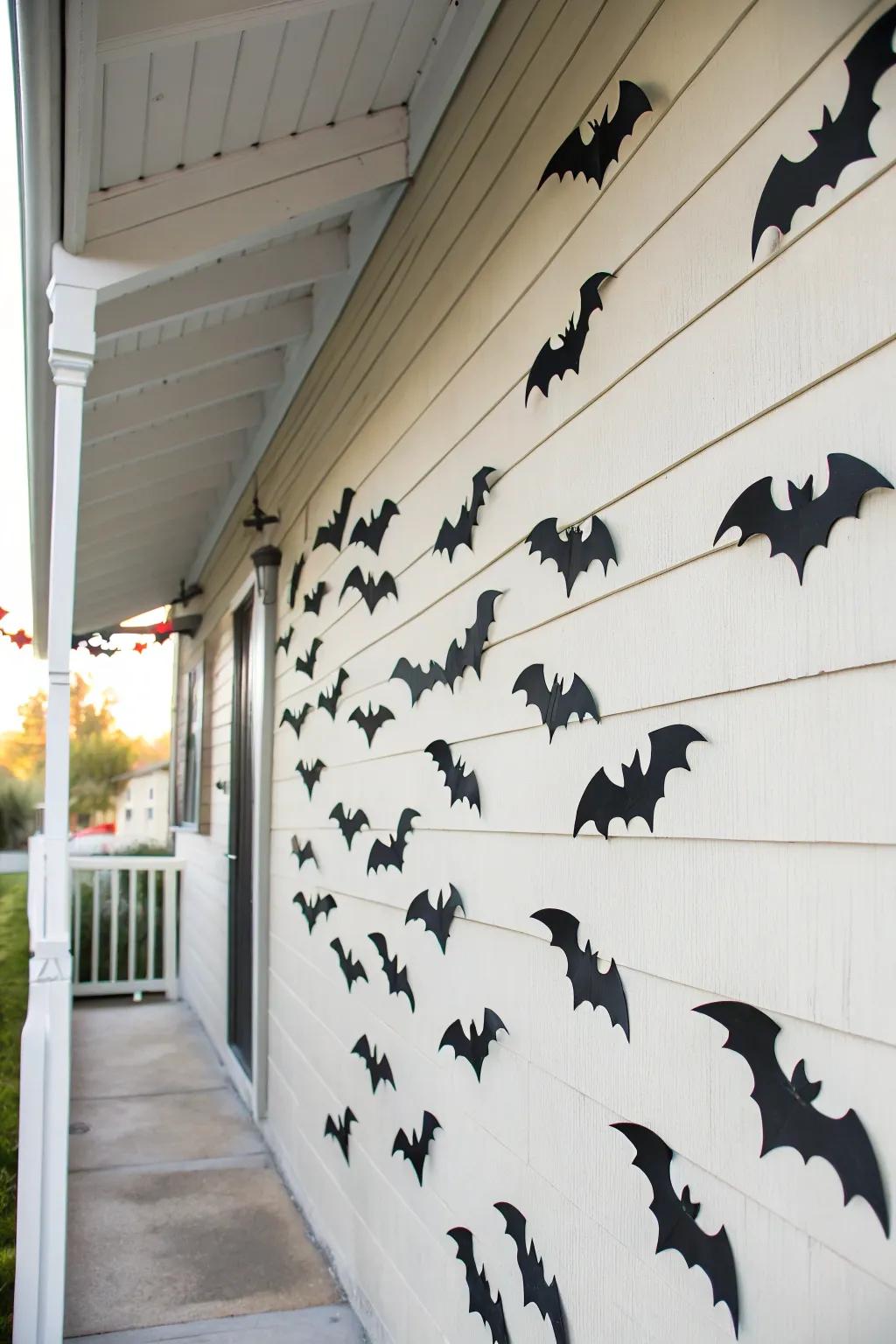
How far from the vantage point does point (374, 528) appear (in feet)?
8.66

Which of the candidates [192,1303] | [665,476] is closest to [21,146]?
[665,476]

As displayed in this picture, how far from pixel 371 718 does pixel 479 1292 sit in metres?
1.27

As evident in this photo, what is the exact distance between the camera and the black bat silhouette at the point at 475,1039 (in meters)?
1.78

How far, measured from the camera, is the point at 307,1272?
9.37 ft

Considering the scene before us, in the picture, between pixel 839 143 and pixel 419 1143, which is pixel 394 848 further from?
pixel 839 143

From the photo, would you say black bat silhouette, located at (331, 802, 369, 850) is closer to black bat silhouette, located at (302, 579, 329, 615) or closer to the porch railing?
black bat silhouette, located at (302, 579, 329, 615)

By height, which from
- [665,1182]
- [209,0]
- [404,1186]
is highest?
[209,0]

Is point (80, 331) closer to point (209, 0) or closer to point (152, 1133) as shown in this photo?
point (209, 0)

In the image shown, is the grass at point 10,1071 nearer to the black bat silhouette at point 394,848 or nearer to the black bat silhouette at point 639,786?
the black bat silhouette at point 394,848

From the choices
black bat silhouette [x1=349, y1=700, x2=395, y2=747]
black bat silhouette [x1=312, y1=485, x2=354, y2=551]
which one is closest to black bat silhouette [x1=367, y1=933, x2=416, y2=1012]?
black bat silhouette [x1=349, y1=700, x2=395, y2=747]

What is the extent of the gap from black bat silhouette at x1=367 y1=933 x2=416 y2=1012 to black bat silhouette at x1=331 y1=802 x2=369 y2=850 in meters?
0.28

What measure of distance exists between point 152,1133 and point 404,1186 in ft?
7.14

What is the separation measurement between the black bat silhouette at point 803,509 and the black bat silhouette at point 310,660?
88.1 inches

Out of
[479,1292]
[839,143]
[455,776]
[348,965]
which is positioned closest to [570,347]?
[839,143]
